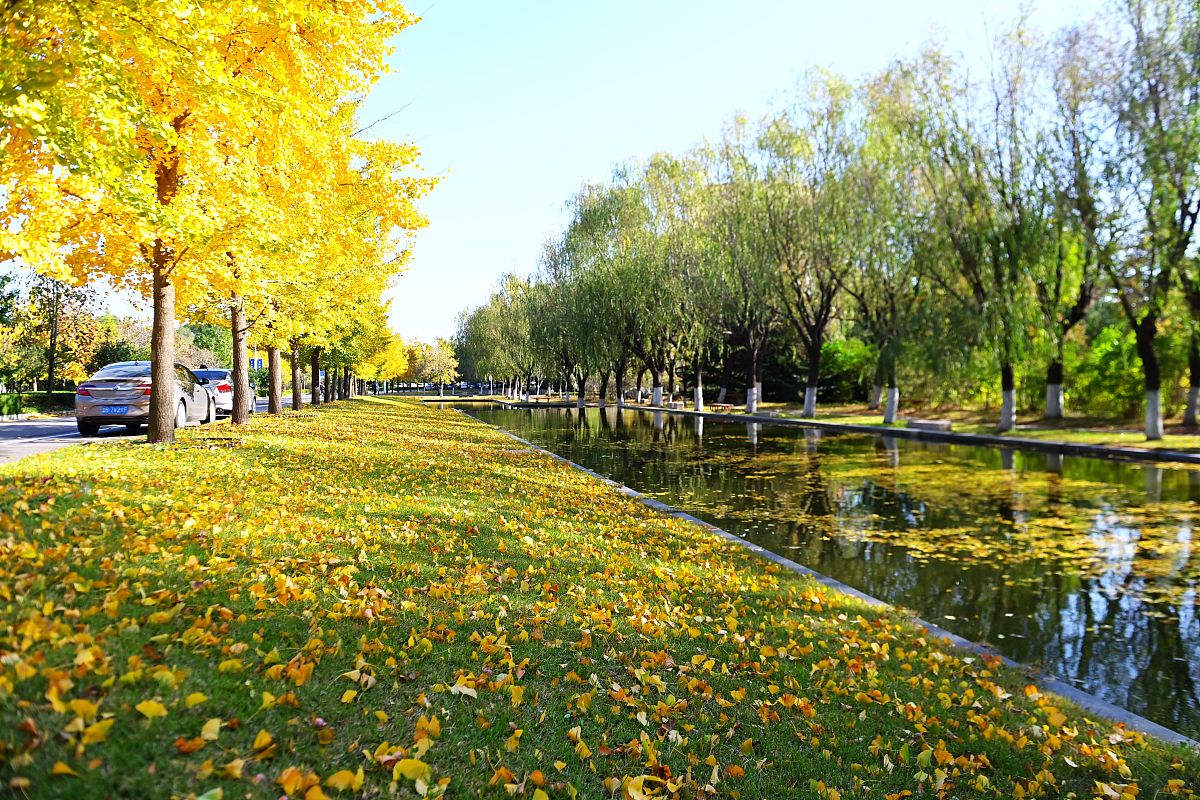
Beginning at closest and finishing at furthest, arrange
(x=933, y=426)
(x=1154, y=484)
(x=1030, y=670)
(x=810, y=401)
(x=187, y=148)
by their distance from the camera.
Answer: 1. (x=1030, y=670)
2. (x=187, y=148)
3. (x=1154, y=484)
4. (x=933, y=426)
5. (x=810, y=401)

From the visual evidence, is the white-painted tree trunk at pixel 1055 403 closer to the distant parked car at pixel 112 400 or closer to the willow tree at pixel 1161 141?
the willow tree at pixel 1161 141

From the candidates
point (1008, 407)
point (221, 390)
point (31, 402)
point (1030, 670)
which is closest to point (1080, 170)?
point (1008, 407)

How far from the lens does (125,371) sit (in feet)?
53.2

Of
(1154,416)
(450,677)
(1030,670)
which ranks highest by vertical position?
(1154,416)

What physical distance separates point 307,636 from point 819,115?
1357 inches

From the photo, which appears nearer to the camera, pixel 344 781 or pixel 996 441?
pixel 344 781

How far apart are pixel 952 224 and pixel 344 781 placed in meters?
29.0

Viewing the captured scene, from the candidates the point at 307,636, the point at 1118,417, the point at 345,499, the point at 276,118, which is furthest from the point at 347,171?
the point at 1118,417

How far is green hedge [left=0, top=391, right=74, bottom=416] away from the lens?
88.3ft

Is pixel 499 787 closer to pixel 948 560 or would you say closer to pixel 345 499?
pixel 345 499

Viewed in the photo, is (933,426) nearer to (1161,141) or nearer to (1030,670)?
(1161,141)

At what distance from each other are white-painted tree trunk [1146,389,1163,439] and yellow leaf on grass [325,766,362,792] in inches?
1022

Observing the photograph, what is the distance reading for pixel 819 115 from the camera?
108ft

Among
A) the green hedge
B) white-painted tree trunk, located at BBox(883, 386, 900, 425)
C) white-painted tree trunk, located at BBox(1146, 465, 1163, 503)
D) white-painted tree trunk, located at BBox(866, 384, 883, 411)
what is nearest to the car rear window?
the green hedge
